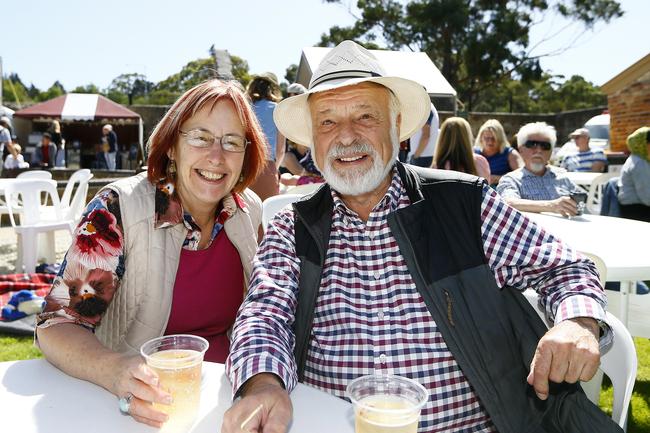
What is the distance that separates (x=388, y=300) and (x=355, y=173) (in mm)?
526

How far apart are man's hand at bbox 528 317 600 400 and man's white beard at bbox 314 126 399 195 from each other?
0.87m

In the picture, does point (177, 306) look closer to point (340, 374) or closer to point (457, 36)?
point (340, 374)

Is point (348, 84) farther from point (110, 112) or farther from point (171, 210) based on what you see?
point (110, 112)

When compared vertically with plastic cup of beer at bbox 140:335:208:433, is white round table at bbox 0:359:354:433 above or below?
below

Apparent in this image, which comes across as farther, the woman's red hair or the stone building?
the stone building

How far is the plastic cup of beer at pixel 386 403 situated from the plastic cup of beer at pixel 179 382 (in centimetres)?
36

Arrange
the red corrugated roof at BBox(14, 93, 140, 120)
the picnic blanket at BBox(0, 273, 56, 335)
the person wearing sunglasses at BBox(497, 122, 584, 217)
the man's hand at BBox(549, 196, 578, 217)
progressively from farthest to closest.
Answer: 1. the red corrugated roof at BBox(14, 93, 140, 120)
2. the person wearing sunglasses at BBox(497, 122, 584, 217)
3. the picnic blanket at BBox(0, 273, 56, 335)
4. the man's hand at BBox(549, 196, 578, 217)

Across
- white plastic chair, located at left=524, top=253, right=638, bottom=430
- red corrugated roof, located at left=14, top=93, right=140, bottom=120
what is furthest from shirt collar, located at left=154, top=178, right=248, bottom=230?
red corrugated roof, located at left=14, top=93, right=140, bottom=120

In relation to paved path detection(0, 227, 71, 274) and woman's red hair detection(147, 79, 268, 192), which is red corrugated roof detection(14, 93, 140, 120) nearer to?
paved path detection(0, 227, 71, 274)

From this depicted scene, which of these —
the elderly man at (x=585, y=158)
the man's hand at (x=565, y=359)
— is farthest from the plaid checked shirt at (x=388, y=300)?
the elderly man at (x=585, y=158)

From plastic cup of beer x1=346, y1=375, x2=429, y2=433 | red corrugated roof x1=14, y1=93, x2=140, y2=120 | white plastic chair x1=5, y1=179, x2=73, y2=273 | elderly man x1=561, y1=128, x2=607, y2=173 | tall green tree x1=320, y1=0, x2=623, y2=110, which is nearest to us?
plastic cup of beer x1=346, y1=375, x2=429, y2=433

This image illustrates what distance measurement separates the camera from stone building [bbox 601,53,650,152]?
16.3 m

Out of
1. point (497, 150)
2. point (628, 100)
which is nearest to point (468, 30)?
point (628, 100)

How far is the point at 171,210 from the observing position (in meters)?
1.91
